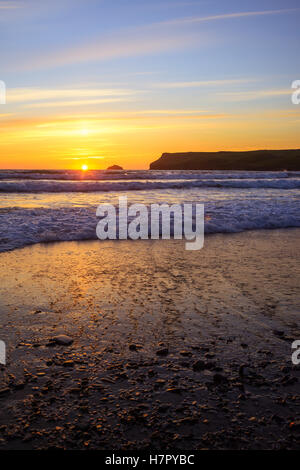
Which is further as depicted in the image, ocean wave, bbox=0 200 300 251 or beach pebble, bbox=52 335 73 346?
ocean wave, bbox=0 200 300 251

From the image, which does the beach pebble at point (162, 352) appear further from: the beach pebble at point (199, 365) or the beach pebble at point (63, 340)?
the beach pebble at point (63, 340)

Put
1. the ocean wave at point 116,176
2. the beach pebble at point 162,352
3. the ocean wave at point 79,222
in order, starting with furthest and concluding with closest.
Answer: the ocean wave at point 116,176 → the ocean wave at point 79,222 → the beach pebble at point 162,352

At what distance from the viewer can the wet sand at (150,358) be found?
1.79m

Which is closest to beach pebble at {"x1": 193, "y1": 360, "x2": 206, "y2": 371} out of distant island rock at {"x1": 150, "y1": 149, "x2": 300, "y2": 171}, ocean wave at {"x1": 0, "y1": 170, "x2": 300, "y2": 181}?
ocean wave at {"x1": 0, "y1": 170, "x2": 300, "y2": 181}

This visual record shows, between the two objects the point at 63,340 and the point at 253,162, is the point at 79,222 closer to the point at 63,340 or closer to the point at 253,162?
the point at 63,340

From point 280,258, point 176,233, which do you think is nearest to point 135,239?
point 176,233

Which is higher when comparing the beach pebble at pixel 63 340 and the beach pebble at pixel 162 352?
the beach pebble at pixel 63 340

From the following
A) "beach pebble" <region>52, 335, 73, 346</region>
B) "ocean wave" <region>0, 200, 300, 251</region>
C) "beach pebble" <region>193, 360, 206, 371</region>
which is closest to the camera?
"beach pebble" <region>193, 360, 206, 371</region>

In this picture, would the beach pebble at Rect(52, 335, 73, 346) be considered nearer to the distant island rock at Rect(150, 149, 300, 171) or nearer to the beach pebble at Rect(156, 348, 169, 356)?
the beach pebble at Rect(156, 348, 169, 356)

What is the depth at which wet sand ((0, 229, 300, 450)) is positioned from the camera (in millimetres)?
1793

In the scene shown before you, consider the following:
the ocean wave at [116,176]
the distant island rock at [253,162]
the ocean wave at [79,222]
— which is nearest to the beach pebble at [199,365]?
the ocean wave at [79,222]

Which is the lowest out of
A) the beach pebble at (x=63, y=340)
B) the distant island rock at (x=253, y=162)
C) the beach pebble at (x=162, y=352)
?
the beach pebble at (x=162, y=352)

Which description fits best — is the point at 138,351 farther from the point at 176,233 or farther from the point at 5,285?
the point at 176,233

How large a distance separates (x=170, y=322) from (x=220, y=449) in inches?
58.1
